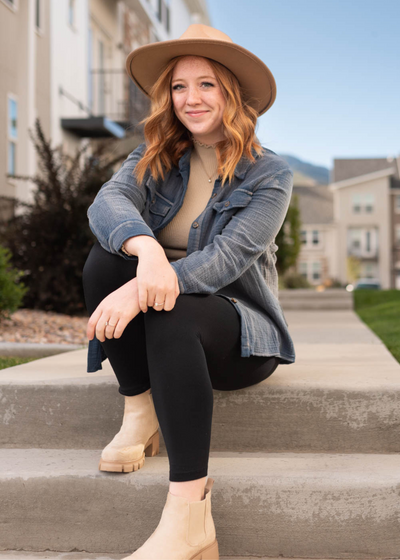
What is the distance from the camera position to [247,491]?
1604mm

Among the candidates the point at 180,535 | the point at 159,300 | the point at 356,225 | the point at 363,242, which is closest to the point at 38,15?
the point at 159,300

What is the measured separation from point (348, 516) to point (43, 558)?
2.76 feet

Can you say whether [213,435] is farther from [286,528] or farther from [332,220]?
[332,220]

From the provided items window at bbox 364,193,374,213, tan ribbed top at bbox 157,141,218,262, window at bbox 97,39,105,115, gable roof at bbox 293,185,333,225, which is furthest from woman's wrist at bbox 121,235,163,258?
window at bbox 364,193,374,213

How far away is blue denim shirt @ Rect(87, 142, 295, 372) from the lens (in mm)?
1622

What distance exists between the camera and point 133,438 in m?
1.68

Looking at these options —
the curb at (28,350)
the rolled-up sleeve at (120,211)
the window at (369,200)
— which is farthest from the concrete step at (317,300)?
the window at (369,200)

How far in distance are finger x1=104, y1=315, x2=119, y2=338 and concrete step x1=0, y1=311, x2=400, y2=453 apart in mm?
472

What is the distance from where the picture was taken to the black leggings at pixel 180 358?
1413 millimetres

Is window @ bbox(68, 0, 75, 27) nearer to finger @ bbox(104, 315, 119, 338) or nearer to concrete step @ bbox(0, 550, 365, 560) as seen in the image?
finger @ bbox(104, 315, 119, 338)

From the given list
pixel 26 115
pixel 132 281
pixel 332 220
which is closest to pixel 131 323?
pixel 132 281

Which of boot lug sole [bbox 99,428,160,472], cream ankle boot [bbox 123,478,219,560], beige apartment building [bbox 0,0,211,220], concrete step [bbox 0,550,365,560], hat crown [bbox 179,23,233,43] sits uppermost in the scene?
beige apartment building [bbox 0,0,211,220]

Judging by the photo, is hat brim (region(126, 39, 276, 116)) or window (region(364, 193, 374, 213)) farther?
window (region(364, 193, 374, 213))

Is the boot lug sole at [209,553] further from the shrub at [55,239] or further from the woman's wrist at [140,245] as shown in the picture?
the shrub at [55,239]
